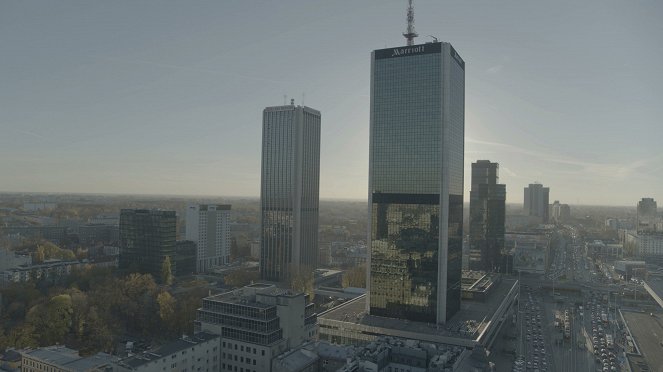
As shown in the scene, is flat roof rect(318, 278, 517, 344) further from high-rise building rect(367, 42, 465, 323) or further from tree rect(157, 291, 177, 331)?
tree rect(157, 291, 177, 331)

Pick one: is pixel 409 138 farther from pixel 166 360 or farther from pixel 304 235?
pixel 304 235

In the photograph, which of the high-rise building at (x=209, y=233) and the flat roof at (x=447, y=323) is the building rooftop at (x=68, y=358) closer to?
the flat roof at (x=447, y=323)

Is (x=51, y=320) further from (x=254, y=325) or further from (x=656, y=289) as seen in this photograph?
(x=656, y=289)

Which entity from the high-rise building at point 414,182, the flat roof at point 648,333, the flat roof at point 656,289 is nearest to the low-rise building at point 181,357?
the high-rise building at point 414,182

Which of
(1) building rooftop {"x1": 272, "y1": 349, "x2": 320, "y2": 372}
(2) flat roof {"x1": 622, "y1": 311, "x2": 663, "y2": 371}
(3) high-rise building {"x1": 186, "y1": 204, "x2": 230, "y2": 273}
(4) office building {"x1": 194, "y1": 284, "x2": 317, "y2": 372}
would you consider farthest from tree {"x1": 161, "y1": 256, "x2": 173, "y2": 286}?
(2) flat roof {"x1": 622, "y1": 311, "x2": 663, "y2": 371}

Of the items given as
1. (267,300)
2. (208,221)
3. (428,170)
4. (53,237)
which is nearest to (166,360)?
(267,300)

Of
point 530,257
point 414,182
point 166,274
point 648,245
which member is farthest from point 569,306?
point 166,274
